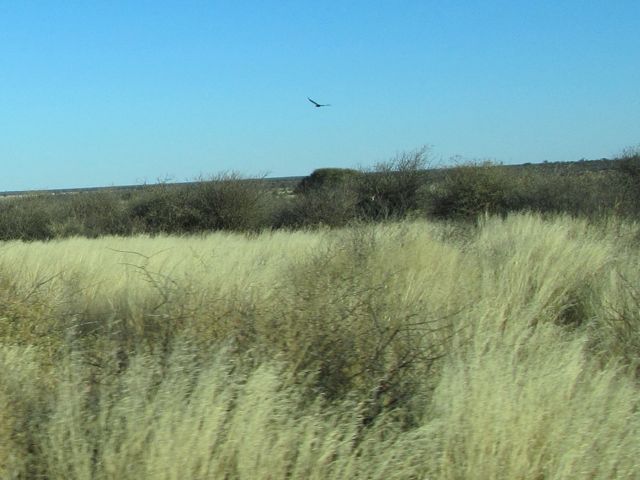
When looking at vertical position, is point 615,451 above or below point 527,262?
below

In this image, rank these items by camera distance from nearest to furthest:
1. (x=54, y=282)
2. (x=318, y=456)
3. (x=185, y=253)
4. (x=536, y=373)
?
1. (x=318, y=456)
2. (x=536, y=373)
3. (x=54, y=282)
4. (x=185, y=253)

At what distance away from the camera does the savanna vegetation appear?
12.0ft

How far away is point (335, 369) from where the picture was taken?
4.81 meters

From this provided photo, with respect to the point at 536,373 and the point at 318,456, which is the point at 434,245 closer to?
the point at 536,373

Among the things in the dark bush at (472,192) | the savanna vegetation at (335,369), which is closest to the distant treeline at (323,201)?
the dark bush at (472,192)

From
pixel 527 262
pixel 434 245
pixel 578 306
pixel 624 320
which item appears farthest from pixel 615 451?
pixel 434 245

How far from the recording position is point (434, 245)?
9.95 m

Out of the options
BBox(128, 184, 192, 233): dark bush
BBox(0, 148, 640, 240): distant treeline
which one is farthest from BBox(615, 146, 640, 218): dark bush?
BBox(128, 184, 192, 233): dark bush

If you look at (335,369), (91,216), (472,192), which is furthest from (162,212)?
(335,369)

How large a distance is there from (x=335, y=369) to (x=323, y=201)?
22.9 metres

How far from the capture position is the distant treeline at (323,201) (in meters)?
24.5

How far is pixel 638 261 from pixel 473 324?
395cm

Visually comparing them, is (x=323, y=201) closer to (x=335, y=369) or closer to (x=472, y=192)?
(x=472, y=192)

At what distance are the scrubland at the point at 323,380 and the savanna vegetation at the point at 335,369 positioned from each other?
0.05ft
